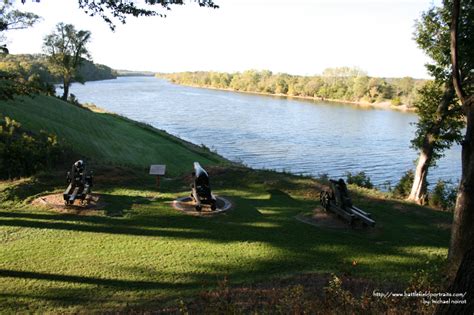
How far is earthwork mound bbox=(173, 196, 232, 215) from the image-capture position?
42.3ft

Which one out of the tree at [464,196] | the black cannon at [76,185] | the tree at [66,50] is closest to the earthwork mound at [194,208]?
the black cannon at [76,185]

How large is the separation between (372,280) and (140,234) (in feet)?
19.5

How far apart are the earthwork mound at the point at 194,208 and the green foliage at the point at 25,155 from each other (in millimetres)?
6913

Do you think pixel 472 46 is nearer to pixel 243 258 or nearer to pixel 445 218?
pixel 445 218

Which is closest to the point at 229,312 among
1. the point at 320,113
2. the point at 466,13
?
the point at 466,13

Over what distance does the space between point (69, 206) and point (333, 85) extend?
13051cm

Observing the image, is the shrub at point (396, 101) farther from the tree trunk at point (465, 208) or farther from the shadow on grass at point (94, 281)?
the tree trunk at point (465, 208)

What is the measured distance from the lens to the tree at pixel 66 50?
60.5m

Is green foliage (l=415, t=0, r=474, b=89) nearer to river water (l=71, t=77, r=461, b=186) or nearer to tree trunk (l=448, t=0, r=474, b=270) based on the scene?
tree trunk (l=448, t=0, r=474, b=270)

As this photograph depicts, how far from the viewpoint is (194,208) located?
13250 mm

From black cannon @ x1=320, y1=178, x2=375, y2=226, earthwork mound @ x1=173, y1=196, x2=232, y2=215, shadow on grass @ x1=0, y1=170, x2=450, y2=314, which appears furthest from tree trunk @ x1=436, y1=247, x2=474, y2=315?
earthwork mound @ x1=173, y1=196, x2=232, y2=215

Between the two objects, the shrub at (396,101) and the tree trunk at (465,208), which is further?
the shrub at (396,101)

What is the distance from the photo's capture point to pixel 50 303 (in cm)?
739

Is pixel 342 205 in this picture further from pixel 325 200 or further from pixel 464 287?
pixel 464 287
